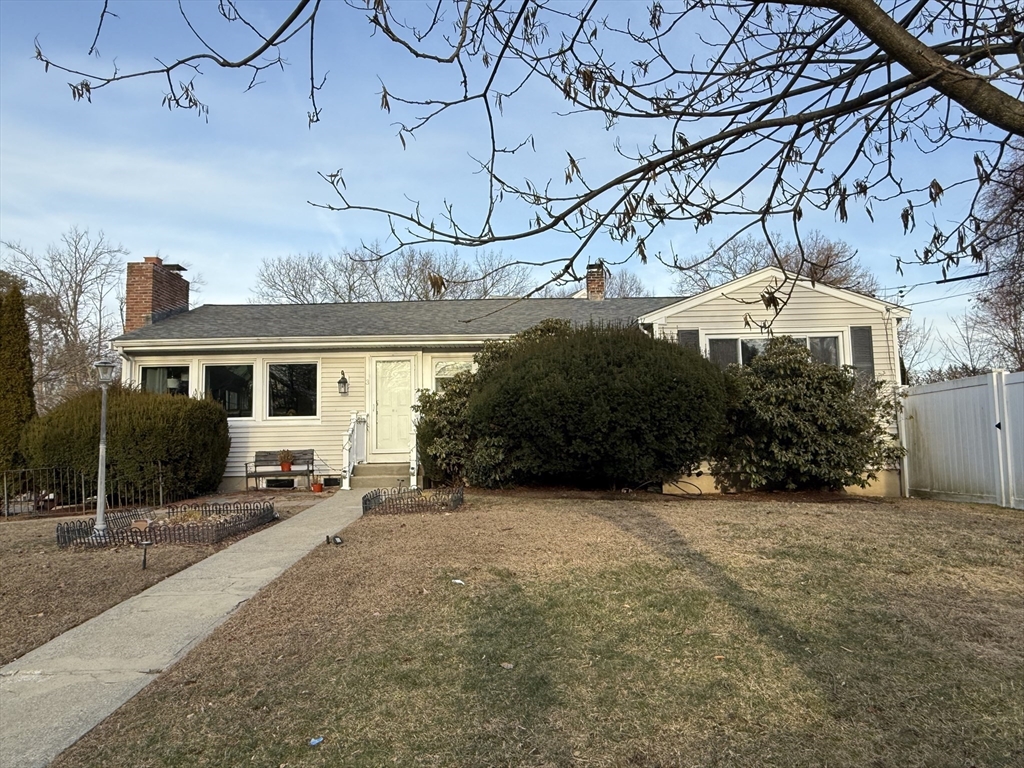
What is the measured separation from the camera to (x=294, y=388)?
575 inches

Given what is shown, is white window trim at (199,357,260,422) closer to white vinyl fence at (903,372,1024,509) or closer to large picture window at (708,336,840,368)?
large picture window at (708,336,840,368)

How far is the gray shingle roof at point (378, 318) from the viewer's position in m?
14.5

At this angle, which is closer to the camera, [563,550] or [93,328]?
[563,550]

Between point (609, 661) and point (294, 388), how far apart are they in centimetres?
1191

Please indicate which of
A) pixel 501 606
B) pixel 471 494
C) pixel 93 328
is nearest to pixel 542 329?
pixel 471 494

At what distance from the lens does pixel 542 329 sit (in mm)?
12273

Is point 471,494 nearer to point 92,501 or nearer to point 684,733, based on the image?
point 92,501

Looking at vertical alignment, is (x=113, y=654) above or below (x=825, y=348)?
below

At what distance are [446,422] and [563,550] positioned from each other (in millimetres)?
5683

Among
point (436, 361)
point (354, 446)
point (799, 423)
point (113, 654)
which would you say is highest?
point (436, 361)

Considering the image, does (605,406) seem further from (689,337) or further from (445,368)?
(445,368)

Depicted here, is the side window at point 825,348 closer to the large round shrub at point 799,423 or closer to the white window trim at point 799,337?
the white window trim at point 799,337

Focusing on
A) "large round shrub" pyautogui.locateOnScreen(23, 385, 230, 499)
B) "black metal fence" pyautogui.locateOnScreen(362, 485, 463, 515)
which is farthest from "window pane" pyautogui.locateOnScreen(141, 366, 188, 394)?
"black metal fence" pyautogui.locateOnScreen(362, 485, 463, 515)

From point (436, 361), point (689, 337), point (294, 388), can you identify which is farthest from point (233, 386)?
point (689, 337)
